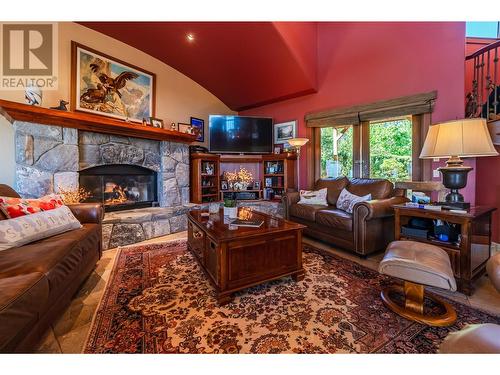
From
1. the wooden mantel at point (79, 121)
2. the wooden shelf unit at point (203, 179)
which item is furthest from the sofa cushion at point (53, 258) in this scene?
the wooden shelf unit at point (203, 179)

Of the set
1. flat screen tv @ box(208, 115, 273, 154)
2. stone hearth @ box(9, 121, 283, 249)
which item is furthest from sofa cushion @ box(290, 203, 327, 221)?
flat screen tv @ box(208, 115, 273, 154)

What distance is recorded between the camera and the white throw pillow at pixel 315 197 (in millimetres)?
3465

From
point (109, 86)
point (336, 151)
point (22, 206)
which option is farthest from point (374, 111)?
point (22, 206)

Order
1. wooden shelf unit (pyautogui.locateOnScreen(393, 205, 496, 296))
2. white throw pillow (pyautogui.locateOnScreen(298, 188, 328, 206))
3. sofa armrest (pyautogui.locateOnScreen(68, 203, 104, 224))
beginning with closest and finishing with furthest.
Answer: wooden shelf unit (pyautogui.locateOnScreen(393, 205, 496, 296)) < sofa armrest (pyautogui.locateOnScreen(68, 203, 104, 224)) < white throw pillow (pyautogui.locateOnScreen(298, 188, 328, 206))

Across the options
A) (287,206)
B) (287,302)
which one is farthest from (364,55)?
(287,302)

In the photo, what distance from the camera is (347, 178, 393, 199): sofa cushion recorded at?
2.92 metres

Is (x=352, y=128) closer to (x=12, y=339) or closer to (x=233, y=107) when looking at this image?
(x=233, y=107)

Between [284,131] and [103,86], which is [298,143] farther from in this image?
[103,86]

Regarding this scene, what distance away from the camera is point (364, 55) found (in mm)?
3490

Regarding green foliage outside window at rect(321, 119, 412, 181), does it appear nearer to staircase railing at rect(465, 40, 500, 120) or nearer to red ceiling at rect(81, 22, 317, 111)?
staircase railing at rect(465, 40, 500, 120)

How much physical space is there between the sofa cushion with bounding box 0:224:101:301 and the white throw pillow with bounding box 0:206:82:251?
0.15 ft

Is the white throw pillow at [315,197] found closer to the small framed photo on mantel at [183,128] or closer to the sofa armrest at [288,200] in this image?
the sofa armrest at [288,200]

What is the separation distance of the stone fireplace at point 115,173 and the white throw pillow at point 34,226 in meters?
1.02

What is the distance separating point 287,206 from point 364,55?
2627 mm
